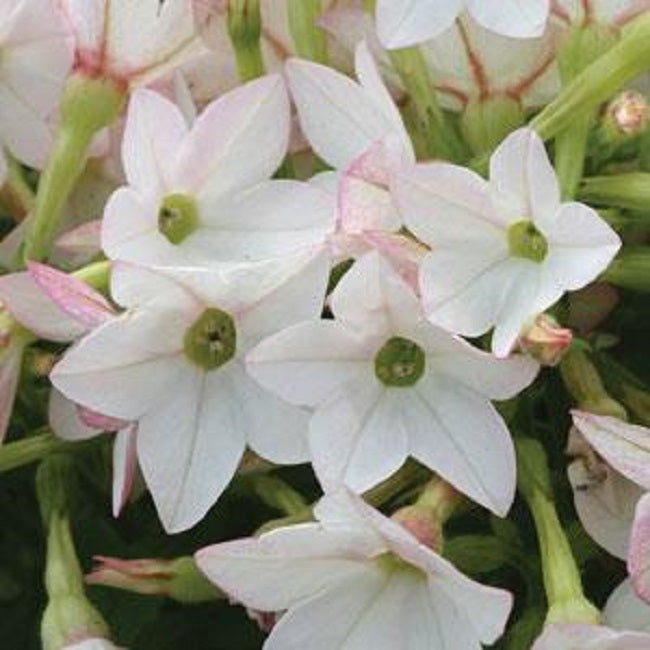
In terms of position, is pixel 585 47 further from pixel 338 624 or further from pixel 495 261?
pixel 338 624

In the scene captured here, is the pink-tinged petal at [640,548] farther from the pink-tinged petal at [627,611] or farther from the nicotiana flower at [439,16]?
the nicotiana flower at [439,16]

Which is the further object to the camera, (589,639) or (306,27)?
(306,27)

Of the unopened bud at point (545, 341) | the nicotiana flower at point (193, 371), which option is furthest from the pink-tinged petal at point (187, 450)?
the unopened bud at point (545, 341)

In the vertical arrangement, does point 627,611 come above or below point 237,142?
below

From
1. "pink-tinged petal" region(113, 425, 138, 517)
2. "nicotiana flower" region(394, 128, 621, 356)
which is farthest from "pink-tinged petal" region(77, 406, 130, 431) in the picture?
"nicotiana flower" region(394, 128, 621, 356)

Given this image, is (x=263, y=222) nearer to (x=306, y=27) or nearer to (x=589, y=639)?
(x=306, y=27)

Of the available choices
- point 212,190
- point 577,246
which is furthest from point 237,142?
point 577,246
